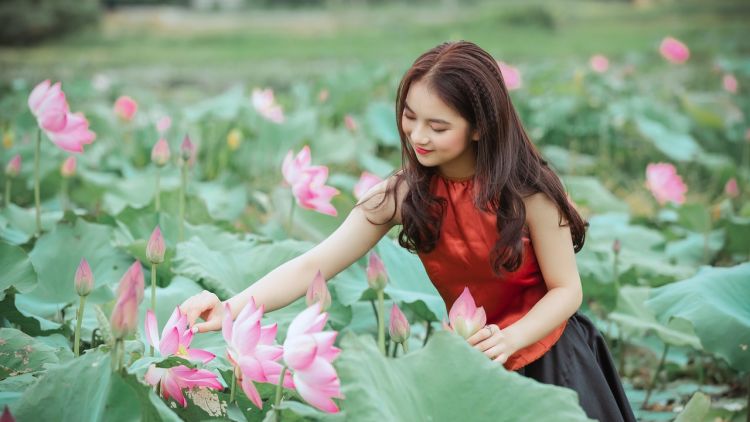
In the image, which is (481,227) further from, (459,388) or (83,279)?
(83,279)

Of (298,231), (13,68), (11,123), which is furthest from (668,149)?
(13,68)

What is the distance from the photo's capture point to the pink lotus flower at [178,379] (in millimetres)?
1179

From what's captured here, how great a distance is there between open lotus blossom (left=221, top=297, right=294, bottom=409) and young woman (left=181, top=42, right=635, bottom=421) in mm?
193

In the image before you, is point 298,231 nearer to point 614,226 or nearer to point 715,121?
point 614,226

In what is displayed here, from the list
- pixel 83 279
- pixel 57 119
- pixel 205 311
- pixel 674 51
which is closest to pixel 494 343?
pixel 205 311

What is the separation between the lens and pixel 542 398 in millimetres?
1039

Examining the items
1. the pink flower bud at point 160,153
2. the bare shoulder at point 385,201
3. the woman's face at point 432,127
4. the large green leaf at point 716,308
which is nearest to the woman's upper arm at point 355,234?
the bare shoulder at point 385,201

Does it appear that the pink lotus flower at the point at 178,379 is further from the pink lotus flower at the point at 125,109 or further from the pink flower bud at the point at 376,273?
the pink lotus flower at the point at 125,109

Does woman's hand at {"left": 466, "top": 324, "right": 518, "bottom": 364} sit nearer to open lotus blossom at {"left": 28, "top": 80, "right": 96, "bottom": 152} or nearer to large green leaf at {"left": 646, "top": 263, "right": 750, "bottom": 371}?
large green leaf at {"left": 646, "top": 263, "right": 750, "bottom": 371}

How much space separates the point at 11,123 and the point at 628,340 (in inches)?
101

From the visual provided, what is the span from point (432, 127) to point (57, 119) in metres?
0.80

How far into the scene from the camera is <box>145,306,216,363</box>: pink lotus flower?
45.8 inches

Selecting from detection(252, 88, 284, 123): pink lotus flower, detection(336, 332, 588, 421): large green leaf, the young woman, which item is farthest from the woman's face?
detection(252, 88, 284, 123): pink lotus flower

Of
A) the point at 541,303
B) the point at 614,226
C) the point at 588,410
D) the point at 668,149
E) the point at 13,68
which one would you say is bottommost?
the point at 13,68
